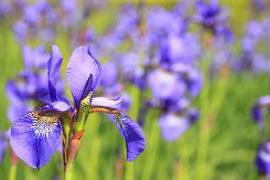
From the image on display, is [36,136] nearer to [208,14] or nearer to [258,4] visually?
[208,14]

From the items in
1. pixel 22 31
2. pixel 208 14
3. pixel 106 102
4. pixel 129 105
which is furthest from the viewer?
pixel 22 31

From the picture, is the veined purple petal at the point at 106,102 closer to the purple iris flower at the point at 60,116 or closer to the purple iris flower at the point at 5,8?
the purple iris flower at the point at 60,116

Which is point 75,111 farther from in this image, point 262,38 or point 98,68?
point 262,38

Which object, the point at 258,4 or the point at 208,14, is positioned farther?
the point at 258,4

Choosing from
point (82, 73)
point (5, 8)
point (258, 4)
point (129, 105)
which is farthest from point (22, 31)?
point (258, 4)

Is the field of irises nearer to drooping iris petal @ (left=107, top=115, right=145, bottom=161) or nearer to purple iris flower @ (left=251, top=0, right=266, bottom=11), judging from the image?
drooping iris petal @ (left=107, top=115, right=145, bottom=161)

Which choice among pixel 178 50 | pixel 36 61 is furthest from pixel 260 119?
pixel 36 61
